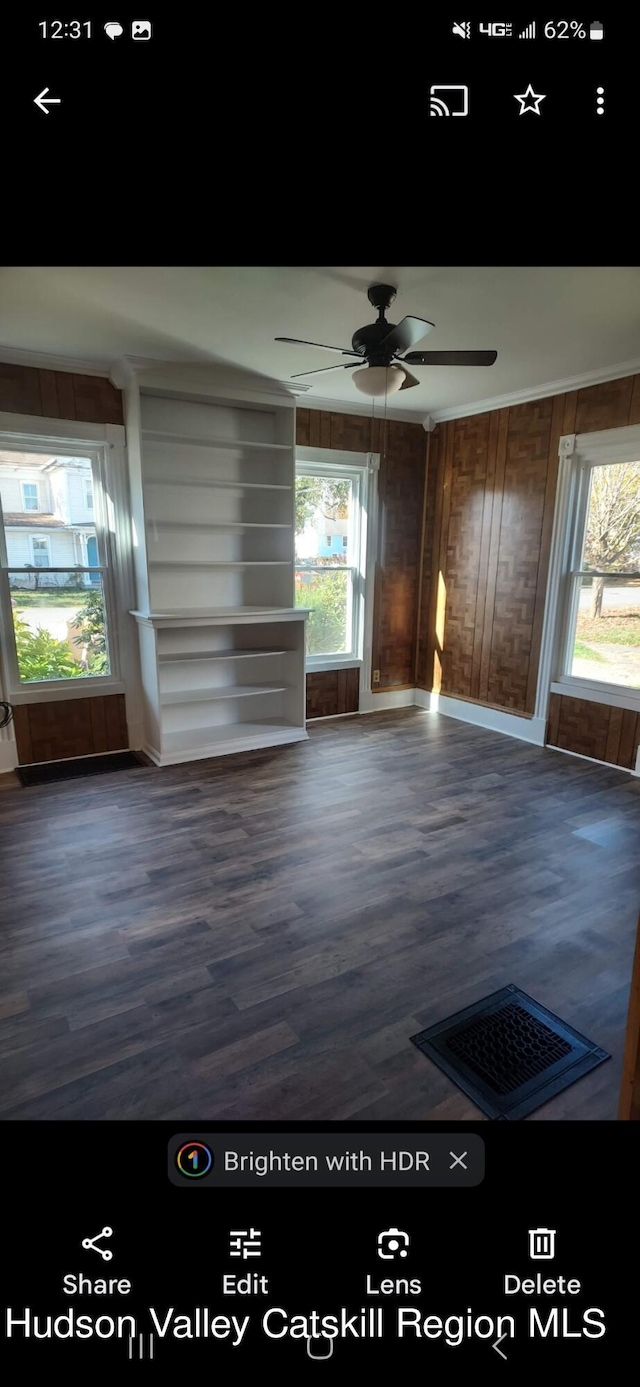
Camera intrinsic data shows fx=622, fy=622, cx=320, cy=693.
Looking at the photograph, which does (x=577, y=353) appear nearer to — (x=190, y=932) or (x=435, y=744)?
(x=435, y=744)

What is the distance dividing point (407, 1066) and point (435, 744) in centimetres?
305

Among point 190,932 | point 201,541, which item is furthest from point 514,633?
point 190,932

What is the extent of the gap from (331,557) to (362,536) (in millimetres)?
329

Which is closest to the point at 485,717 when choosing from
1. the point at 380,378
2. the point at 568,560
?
the point at 568,560

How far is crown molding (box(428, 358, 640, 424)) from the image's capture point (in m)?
3.82

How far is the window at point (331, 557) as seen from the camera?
498 cm

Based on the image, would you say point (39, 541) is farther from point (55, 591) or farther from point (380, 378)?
point (380, 378)

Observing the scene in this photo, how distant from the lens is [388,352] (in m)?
2.86

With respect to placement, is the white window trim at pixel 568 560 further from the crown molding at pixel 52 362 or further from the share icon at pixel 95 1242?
the share icon at pixel 95 1242

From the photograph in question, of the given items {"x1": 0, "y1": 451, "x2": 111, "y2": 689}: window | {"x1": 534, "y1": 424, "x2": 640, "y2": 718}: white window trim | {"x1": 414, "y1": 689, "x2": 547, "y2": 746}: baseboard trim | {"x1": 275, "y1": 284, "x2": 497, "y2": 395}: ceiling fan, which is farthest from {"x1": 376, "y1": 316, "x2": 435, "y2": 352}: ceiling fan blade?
{"x1": 414, "y1": 689, "x2": 547, "y2": 746}: baseboard trim

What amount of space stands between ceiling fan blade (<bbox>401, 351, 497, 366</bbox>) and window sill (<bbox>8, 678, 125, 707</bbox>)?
282 centimetres

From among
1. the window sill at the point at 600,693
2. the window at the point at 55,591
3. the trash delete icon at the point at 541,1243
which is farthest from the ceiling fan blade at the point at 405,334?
the trash delete icon at the point at 541,1243

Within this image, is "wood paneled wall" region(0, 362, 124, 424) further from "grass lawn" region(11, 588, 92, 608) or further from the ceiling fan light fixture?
the ceiling fan light fixture
